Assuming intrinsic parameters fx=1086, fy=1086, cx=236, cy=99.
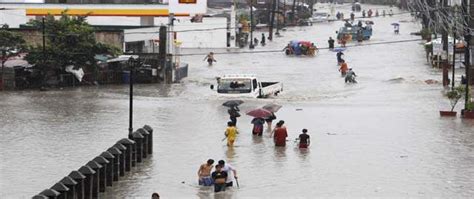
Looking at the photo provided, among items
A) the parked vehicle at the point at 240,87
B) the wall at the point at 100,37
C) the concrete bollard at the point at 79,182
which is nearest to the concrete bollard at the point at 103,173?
the concrete bollard at the point at 79,182

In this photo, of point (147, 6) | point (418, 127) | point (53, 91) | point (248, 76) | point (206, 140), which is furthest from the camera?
point (147, 6)

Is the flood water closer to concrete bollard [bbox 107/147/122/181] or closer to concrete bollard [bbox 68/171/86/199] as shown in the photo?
concrete bollard [bbox 107/147/122/181]

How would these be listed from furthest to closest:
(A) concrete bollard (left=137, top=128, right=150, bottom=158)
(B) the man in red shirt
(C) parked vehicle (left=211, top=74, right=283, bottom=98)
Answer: (C) parked vehicle (left=211, top=74, right=283, bottom=98) < (B) the man in red shirt < (A) concrete bollard (left=137, top=128, right=150, bottom=158)

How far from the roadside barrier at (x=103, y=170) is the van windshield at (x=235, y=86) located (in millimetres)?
15701

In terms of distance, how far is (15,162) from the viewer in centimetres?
2811

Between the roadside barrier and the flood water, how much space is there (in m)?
0.36

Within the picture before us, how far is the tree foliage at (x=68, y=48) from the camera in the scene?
48719 mm

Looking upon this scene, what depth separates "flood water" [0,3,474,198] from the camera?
82.7ft

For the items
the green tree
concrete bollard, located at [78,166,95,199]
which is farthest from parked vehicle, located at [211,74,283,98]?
concrete bollard, located at [78,166,95,199]

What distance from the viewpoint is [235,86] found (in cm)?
4516

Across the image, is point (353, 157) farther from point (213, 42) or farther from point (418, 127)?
point (213, 42)

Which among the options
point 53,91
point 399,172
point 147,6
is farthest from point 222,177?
point 147,6

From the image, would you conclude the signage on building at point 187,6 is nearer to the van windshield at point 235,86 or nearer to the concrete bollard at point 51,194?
the van windshield at point 235,86

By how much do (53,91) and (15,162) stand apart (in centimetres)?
2035
